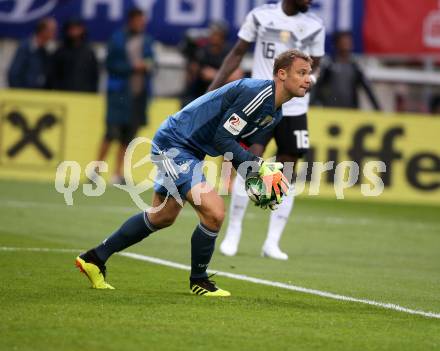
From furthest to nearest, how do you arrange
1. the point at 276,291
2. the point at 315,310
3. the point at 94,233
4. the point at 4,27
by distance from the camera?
1. the point at 4,27
2. the point at 94,233
3. the point at 276,291
4. the point at 315,310

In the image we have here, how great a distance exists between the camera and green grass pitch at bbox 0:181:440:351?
6.53 metres

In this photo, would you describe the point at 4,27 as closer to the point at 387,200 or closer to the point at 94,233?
the point at 387,200

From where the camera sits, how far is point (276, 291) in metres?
8.65

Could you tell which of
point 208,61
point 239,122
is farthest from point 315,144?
point 239,122

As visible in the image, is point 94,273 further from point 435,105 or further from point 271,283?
point 435,105

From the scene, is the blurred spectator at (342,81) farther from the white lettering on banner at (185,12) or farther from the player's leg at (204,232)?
the player's leg at (204,232)

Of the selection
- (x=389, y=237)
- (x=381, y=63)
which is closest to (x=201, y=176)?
(x=389, y=237)

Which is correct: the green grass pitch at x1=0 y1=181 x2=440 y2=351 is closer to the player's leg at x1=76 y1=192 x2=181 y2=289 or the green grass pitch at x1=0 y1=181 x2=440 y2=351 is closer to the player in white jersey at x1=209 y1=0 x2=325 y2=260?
the player's leg at x1=76 y1=192 x2=181 y2=289

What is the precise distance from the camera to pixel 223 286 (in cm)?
883

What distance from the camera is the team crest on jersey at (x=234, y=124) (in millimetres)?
7879

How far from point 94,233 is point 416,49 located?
9428 mm

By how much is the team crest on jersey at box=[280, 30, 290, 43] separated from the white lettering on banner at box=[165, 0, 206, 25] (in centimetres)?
→ 911

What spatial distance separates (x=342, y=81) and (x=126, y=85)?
130 inches

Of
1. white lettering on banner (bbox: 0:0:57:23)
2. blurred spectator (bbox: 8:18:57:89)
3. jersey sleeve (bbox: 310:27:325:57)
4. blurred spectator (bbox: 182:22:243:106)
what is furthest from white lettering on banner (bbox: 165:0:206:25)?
jersey sleeve (bbox: 310:27:325:57)
